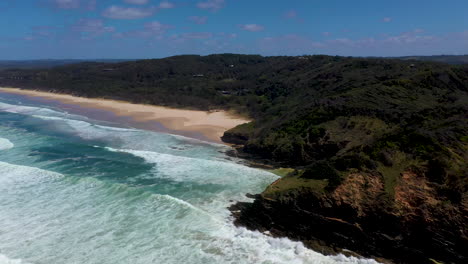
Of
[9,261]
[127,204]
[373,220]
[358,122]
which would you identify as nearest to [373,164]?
[373,220]

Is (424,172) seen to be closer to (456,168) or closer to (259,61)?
(456,168)

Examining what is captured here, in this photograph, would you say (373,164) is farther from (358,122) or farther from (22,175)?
(22,175)

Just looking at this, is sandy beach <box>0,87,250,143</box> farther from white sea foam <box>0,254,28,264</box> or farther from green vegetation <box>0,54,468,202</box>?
white sea foam <box>0,254,28,264</box>

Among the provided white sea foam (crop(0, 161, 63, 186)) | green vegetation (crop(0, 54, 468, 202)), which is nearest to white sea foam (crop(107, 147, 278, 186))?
green vegetation (crop(0, 54, 468, 202))

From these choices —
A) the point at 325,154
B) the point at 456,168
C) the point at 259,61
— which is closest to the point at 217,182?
the point at 325,154

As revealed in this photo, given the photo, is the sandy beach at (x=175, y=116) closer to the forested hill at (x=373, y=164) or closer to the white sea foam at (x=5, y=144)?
the forested hill at (x=373, y=164)

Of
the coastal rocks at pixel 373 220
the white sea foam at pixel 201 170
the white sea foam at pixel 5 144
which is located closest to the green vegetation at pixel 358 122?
the coastal rocks at pixel 373 220
